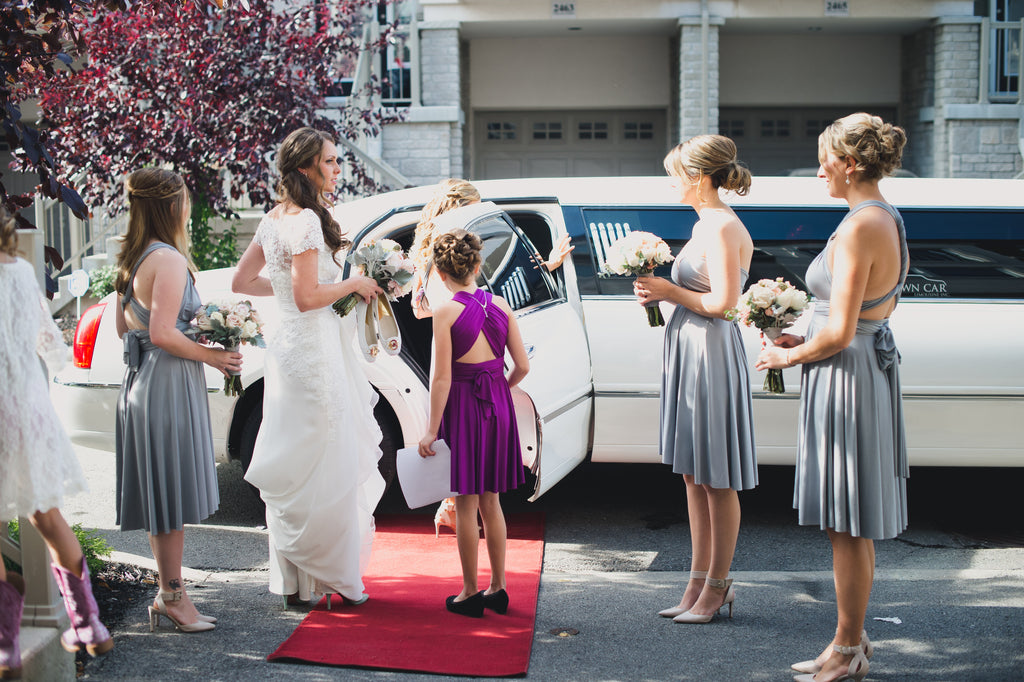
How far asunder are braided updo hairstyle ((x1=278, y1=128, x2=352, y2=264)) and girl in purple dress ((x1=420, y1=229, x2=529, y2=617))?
17.6 inches

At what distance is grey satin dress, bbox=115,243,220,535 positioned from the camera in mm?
4137

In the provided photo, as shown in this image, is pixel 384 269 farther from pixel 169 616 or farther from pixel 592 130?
pixel 592 130

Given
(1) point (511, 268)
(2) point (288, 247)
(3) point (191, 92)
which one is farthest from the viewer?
(3) point (191, 92)

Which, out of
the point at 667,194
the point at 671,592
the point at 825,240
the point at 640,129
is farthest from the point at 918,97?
the point at 671,592

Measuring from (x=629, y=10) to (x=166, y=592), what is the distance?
40.0ft

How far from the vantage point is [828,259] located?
12.1 ft

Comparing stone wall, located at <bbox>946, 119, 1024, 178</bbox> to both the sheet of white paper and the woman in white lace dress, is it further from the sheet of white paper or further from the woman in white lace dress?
the woman in white lace dress

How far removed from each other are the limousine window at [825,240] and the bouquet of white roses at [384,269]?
1639 mm

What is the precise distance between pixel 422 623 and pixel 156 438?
136cm

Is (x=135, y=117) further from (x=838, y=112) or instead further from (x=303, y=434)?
(x=838, y=112)

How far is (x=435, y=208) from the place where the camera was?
187 inches

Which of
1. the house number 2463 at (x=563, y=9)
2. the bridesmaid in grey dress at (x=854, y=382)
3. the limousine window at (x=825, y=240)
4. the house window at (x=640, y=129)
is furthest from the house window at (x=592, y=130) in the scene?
the bridesmaid in grey dress at (x=854, y=382)

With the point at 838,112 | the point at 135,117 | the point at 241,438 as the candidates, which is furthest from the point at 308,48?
the point at 838,112

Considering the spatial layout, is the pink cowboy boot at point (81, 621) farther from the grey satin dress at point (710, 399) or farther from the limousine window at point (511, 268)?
the limousine window at point (511, 268)
